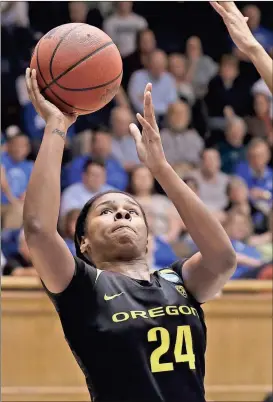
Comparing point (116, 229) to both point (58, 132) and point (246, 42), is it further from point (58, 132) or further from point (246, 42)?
point (246, 42)

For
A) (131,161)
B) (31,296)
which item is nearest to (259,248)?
(131,161)

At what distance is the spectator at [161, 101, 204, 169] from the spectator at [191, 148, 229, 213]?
0.60 ft

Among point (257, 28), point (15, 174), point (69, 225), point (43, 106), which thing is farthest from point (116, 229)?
point (257, 28)

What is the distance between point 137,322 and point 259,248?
4388 millimetres

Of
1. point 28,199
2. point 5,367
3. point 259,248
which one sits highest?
point 28,199

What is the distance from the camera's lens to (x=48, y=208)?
276 centimetres

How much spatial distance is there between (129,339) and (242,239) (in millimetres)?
4518

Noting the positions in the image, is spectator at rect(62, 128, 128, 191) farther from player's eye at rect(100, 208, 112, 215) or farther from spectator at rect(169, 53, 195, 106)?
player's eye at rect(100, 208, 112, 215)

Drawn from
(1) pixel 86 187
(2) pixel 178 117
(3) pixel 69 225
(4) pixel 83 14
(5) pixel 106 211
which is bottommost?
(2) pixel 178 117

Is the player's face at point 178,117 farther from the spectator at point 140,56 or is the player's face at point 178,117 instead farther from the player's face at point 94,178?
the player's face at point 94,178

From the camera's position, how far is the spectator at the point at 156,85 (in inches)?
336

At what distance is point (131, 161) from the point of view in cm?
801

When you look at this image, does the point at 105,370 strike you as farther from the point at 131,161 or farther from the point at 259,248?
the point at 131,161

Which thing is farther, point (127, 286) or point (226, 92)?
point (226, 92)
